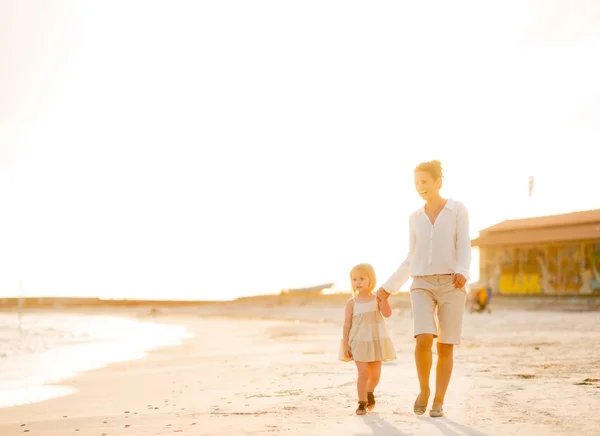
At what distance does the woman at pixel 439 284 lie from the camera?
5145mm

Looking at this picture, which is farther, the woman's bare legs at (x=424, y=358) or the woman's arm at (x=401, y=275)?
the woman's arm at (x=401, y=275)

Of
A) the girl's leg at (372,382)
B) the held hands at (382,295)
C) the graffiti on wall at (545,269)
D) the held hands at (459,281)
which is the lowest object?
the girl's leg at (372,382)

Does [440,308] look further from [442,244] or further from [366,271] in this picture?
[366,271]

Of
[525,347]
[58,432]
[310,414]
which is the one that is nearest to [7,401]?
[58,432]

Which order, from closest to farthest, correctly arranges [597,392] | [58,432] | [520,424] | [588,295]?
[520,424], [58,432], [597,392], [588,295]

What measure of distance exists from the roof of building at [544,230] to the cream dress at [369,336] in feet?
87.0

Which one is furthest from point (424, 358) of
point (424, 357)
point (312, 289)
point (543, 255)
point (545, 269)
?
point (312, 289)

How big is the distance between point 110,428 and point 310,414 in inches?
60.5

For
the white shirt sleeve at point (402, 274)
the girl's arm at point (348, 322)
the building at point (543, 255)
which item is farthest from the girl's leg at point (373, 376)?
the building at point (543, 255)

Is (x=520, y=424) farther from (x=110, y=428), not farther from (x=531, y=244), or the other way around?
(x=531, y=244)

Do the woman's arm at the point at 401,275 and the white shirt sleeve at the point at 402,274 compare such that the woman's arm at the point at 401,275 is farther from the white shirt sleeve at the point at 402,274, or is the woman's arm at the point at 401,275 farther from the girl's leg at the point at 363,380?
the girl's leg at the point at 363,380

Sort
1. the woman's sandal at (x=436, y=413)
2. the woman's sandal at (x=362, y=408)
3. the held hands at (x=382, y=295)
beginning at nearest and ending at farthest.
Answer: the woman's sandal at (x=436, y=413), the woman's sandal at (x=362, y=408), the held hands at (x=382, y=295)

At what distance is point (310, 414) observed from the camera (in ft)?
17.4

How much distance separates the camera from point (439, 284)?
5188mm
